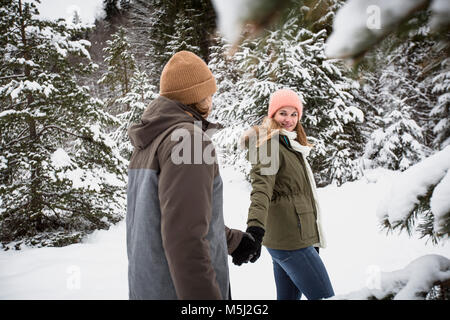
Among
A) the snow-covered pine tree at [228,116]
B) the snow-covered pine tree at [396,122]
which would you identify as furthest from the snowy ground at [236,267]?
the snow-covered pine tree at [396,122]

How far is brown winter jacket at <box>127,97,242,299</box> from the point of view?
3.65ft

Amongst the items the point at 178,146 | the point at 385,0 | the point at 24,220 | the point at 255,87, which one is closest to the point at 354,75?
the point at 385,0

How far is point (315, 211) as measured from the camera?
2352 mm

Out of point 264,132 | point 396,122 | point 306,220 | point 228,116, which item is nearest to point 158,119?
point 264,132

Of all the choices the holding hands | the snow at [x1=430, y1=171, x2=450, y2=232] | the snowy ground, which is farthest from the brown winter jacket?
the snowy ground

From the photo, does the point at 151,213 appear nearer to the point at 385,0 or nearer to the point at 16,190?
the point at 385,0

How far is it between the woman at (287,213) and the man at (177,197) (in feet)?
2.55

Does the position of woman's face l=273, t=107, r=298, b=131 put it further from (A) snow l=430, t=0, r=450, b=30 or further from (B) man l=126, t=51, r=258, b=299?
(A) snow l=430, t=0, r=450, b=30

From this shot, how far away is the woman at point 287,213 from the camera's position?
2.04m

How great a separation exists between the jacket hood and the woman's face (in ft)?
4.45

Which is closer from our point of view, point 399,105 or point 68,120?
point 68,120
